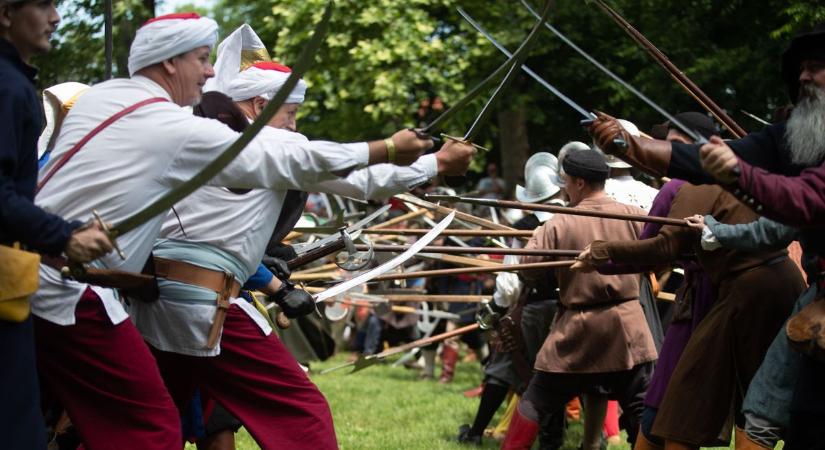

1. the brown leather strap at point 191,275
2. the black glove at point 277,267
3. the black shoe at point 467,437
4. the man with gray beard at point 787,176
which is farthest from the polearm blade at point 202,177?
the black shoe at point 467,437

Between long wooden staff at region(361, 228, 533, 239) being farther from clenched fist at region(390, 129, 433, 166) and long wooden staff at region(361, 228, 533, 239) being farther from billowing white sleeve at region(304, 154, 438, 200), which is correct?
clenched fist at region(390, 129, 433, 166)

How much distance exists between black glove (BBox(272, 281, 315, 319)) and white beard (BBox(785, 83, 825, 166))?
2.14 m

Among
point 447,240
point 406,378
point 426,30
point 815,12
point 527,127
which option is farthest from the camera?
point 527,127

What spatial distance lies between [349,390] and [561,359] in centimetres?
495

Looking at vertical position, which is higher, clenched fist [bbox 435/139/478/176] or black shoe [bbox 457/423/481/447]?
clenched fist [bbox 435/139/478/176]

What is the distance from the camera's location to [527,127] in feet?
63.9

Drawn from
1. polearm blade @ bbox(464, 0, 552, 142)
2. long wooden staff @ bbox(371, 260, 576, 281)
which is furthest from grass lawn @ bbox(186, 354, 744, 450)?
polearm blade @ bbox(464, 0, 552, 142)

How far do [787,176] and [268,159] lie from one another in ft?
5.47

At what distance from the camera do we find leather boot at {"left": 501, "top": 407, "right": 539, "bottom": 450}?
21.5 feet

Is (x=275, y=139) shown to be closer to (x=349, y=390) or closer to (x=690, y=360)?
(x=690, y=360)

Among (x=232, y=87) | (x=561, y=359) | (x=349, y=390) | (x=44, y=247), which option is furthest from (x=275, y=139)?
(x=349, y=390)

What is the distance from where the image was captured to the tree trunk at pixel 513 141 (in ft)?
59.2

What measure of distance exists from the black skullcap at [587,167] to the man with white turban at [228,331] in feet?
7.04

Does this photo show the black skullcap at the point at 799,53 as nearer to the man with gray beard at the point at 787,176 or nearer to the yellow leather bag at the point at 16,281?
the man with gray beard at the point at 787,176
